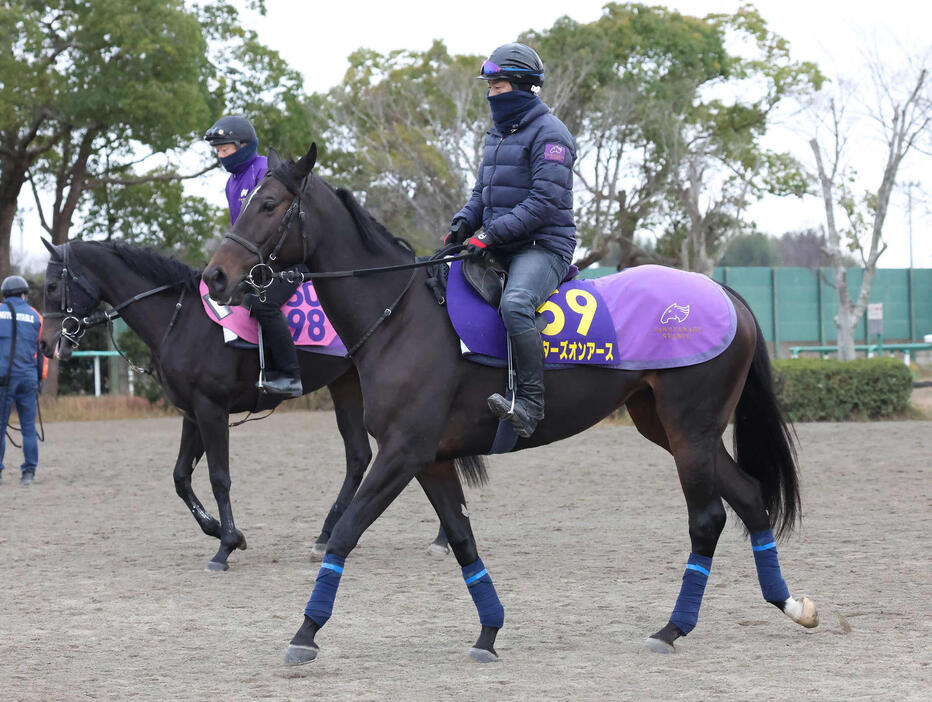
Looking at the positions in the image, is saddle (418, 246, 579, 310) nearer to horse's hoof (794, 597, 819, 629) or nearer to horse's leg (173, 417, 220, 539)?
horse's hoof (794, 597, 819, 629)

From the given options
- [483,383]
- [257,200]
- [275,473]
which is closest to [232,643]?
[483,383]

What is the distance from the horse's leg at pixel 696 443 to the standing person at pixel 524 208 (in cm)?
73

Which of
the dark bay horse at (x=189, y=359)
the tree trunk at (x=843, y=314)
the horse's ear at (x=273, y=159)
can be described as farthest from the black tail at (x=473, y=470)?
the tree trunk at (x=843, y=314)

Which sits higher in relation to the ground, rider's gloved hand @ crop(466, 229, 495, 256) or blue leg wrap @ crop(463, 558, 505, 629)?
rider's gloved hand @ crop(466, 229, 495, 256)

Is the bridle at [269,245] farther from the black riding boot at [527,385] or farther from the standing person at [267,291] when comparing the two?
the standing person at [267,291]

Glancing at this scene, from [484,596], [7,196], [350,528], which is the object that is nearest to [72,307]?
[350,528]

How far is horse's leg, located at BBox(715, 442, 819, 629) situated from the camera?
560 centimetres

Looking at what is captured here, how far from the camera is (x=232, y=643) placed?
5.55 metres

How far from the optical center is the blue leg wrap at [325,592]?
16.6 feet

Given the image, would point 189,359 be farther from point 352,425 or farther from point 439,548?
point 439,548

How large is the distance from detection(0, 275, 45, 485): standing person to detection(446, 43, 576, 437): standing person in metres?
8.74

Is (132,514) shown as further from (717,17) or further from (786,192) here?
(717,17)

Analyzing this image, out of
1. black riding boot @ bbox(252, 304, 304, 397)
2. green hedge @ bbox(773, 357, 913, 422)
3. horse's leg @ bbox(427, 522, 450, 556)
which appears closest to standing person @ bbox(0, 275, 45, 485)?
black riding boot @ bbox(252, 304, 304, 397)

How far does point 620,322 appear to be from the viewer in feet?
18.4
